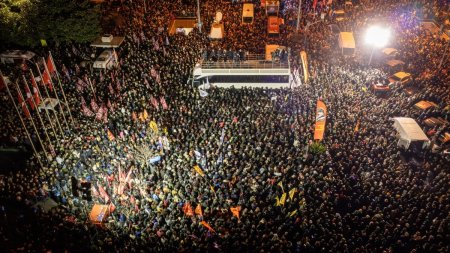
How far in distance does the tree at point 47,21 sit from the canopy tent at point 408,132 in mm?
23154

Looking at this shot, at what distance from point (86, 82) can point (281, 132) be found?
523 inches

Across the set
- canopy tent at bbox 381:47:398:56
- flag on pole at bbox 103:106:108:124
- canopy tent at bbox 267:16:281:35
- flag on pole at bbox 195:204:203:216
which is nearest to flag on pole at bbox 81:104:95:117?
flag on pole at bbox 103:106:108:124

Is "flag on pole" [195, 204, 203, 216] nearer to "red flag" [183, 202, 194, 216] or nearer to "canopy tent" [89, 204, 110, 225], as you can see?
"red flag" [183, 202, 194, 216]

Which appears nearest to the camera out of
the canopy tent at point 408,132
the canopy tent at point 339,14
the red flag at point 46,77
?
the red flag at point 46,77

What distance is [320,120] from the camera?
17688mm

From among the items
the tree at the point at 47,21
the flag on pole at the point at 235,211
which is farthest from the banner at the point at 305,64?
the tree at the point at 47,21

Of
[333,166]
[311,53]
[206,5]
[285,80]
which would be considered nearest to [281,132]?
[333,166]

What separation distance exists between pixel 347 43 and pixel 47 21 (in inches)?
912

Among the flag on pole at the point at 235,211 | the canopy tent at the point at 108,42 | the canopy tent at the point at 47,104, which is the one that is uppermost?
the canopy tent at the point at 108,42

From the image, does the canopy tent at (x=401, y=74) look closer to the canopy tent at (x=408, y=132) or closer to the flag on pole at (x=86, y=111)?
the canopy tent at (x=408, y=132)

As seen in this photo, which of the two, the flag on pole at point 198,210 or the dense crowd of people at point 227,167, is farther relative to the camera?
the flag on pole at point 198,210

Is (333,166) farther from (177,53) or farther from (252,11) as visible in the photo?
(252,11)

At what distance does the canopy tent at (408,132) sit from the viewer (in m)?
18.8

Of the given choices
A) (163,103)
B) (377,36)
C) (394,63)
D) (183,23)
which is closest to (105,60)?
(163,103)
